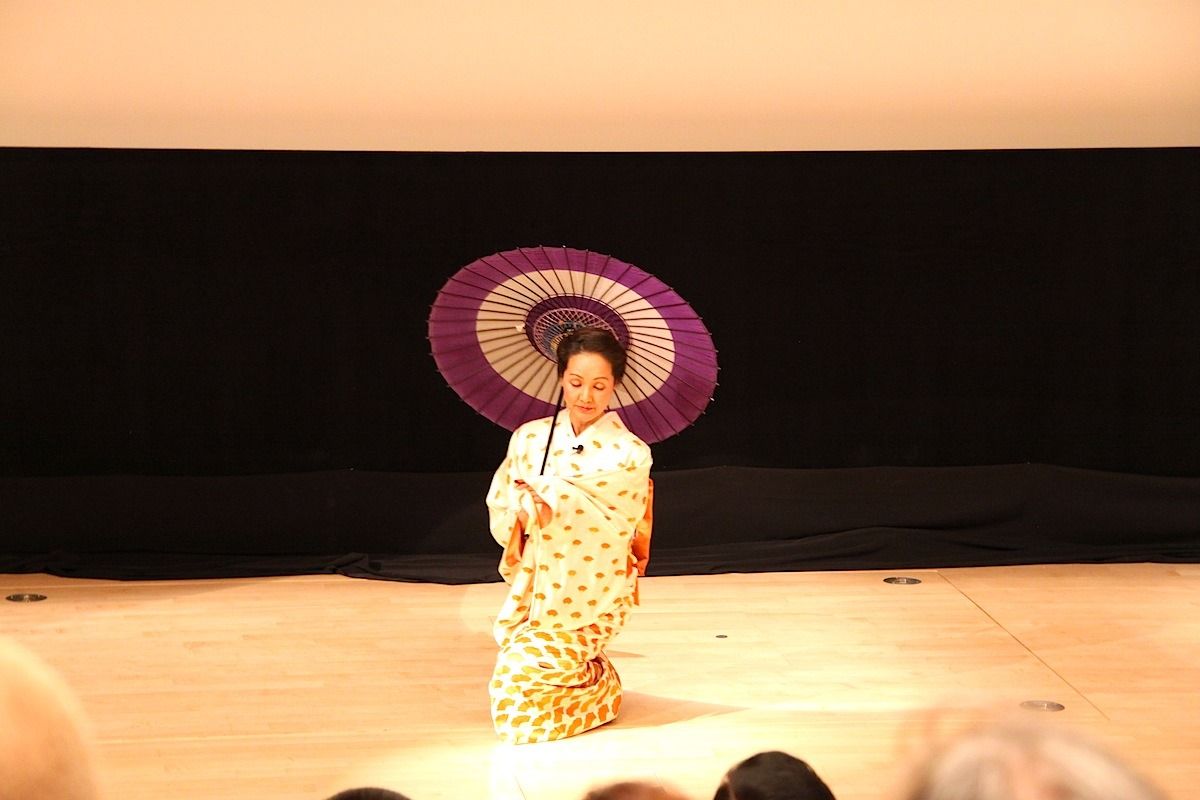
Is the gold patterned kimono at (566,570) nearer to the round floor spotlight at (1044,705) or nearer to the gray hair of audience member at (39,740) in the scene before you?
the round floor spotlight at (1044,705)

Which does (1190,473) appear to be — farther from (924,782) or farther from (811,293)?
(924,782)

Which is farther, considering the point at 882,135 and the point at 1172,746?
the point at 882,135

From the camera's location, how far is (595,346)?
439 cm

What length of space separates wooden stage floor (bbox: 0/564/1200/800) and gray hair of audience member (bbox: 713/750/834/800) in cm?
205

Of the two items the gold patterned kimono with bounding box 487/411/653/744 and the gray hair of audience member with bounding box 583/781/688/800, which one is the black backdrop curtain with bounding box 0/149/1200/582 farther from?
the gray hair of audience member with bounding box 583/781/688/800

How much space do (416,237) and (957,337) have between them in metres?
2.29

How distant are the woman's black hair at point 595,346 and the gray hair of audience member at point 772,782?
9.28 ft

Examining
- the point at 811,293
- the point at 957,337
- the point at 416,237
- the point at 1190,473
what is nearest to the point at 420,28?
the point at 416,237

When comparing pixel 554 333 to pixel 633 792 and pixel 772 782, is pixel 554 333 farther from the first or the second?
pixel 633 792

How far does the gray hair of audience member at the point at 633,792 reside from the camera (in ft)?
4.39

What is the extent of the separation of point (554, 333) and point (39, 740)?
3292mm

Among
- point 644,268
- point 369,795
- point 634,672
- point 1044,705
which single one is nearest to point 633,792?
point 369,795

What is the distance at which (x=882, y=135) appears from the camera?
21.0 ft

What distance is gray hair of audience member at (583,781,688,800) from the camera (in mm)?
1337
